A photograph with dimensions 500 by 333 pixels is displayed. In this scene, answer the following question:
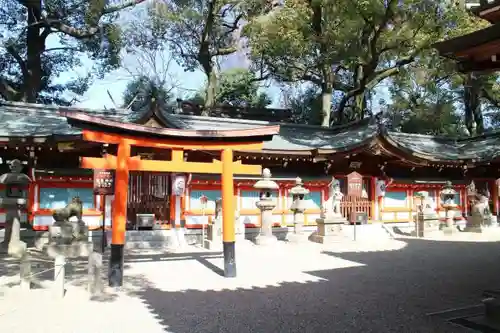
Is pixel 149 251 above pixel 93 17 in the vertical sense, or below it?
below

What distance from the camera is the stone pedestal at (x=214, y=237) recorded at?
14.0m

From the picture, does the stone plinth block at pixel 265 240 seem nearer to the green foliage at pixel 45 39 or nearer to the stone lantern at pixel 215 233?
the stone lantern at pixel 215 233

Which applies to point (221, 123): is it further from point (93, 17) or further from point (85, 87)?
point (85, 87)

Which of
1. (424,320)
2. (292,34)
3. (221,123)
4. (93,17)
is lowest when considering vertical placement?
(424,320)

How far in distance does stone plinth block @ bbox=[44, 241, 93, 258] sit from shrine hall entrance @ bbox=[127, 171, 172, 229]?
3295 mm

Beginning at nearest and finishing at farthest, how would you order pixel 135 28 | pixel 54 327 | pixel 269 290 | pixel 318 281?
pixel 54 327, pixel 269 290, pixel 318 281, pixel 135 28

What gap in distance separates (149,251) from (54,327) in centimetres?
755

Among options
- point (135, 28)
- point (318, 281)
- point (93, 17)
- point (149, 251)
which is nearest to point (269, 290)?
point (318, 281)

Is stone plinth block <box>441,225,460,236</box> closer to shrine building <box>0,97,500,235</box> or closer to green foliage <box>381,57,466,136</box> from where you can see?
shrine building <box>0,97,500,235</box>

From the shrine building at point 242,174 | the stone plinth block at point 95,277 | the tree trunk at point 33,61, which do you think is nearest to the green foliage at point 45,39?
the tree trunk at point 33,61

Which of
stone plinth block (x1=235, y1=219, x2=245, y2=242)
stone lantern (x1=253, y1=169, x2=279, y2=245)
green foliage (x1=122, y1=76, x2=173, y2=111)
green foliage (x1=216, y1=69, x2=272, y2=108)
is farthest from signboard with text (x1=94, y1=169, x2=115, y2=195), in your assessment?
green foliage (x1=216, y1=69, x2=272, y2=108)

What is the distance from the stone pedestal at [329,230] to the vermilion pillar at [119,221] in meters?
8.71

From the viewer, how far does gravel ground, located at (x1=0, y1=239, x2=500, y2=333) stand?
6.05 meters

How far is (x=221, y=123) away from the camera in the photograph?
769 inches
